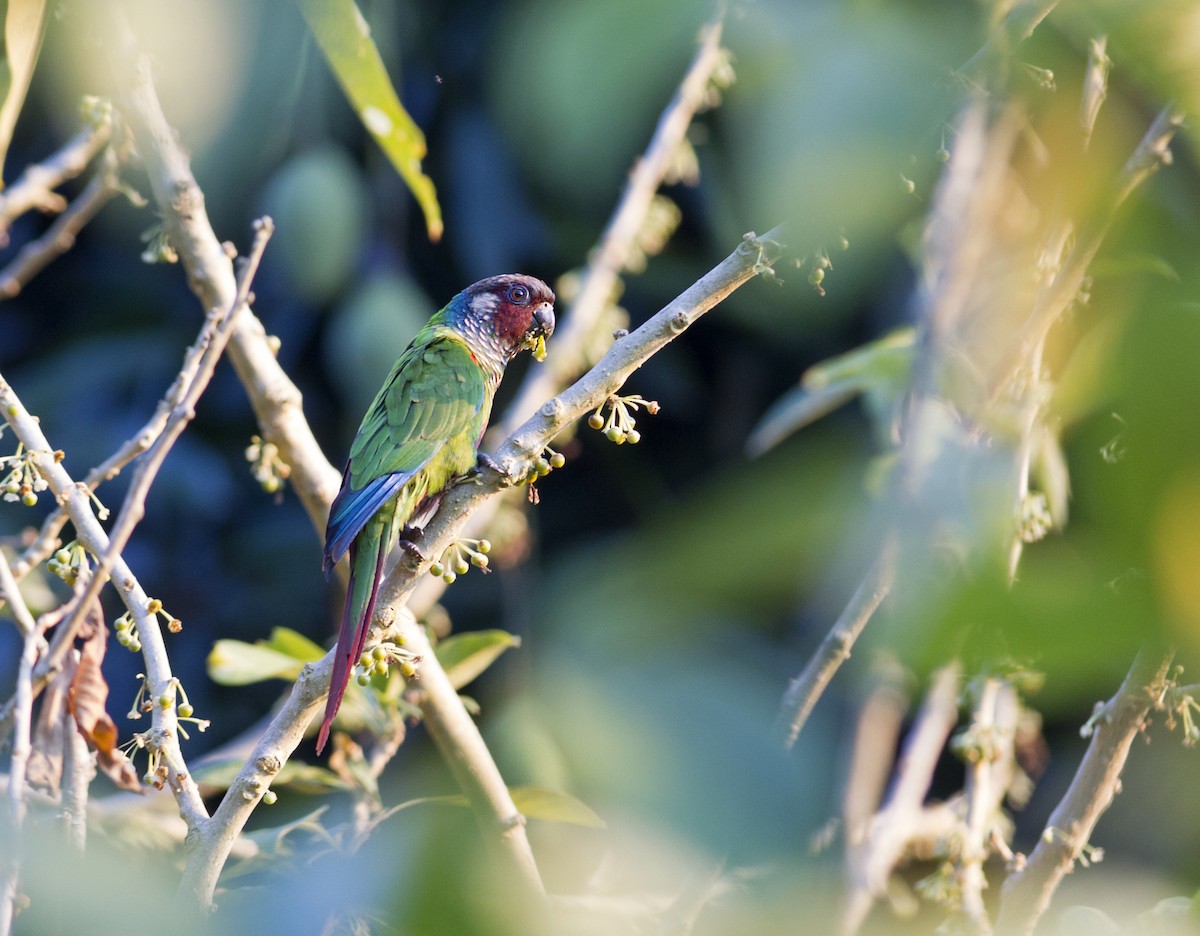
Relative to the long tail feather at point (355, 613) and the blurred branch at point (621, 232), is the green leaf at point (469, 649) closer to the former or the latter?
the long tail feather at point (355, 613)

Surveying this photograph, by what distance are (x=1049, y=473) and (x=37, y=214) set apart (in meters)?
3.31

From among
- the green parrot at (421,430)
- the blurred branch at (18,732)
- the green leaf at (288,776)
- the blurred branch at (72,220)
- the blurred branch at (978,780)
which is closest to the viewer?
the blurred branch at (18,732)

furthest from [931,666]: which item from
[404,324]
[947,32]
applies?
[404,324]

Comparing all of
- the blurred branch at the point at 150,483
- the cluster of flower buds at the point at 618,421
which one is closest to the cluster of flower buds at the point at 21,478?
the blurred branch at the point at 150,483

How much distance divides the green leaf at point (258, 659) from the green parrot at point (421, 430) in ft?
0.80

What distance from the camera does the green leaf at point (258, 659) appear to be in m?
1.78

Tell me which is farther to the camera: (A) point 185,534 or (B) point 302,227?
(A) point 185,534

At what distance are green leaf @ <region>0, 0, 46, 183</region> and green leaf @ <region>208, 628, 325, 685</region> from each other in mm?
933

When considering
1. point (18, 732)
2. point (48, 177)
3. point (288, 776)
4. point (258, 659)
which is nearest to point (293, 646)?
point (258, 659)

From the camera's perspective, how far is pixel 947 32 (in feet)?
1.40

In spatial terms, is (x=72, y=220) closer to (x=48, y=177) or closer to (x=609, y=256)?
(x=48, y=177)

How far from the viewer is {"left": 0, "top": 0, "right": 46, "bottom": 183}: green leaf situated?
0.96 meters

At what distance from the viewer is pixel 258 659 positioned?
5.94 feet

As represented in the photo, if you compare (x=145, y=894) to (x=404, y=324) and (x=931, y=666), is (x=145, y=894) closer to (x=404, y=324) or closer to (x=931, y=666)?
(x=931, y=666)
